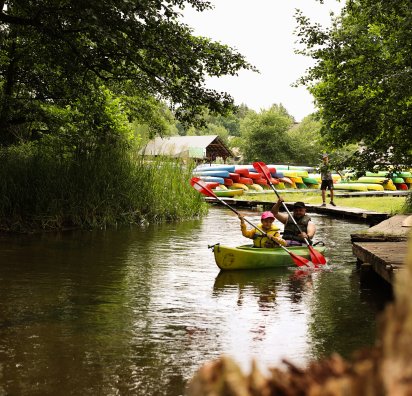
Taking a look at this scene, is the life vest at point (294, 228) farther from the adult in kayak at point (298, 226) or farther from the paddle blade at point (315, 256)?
the paddle blade at point (315, 256)

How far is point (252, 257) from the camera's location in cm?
1139

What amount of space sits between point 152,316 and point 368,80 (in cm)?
941

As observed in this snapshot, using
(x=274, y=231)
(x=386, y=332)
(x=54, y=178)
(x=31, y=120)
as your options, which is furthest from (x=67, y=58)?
(x=386, y=332)

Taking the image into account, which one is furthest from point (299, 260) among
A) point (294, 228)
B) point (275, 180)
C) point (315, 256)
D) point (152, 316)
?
point (275, 180)

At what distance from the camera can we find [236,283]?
10.4m

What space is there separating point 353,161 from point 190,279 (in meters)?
8.83

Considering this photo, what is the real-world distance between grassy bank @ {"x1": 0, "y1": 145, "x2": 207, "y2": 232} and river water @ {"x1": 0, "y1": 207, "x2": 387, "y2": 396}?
2950 millimetres

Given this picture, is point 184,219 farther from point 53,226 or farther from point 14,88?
point 14,88

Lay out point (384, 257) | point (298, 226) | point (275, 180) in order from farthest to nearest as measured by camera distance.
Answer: point (275, 180) → point (298, 226) → point (384, 257)

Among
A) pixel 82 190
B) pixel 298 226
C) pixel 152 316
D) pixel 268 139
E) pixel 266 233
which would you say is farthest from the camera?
pixel 268 139

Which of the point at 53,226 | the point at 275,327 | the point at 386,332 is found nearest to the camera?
the point at 386,332

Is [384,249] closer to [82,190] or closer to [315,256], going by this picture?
[315,256]

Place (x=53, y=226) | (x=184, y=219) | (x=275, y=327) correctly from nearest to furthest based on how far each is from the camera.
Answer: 1. (x=275, y=327)
2. (x=53, y=226)
3. (x=184, y=219)

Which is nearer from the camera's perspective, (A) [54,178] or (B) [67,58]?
(B) [67,58]
